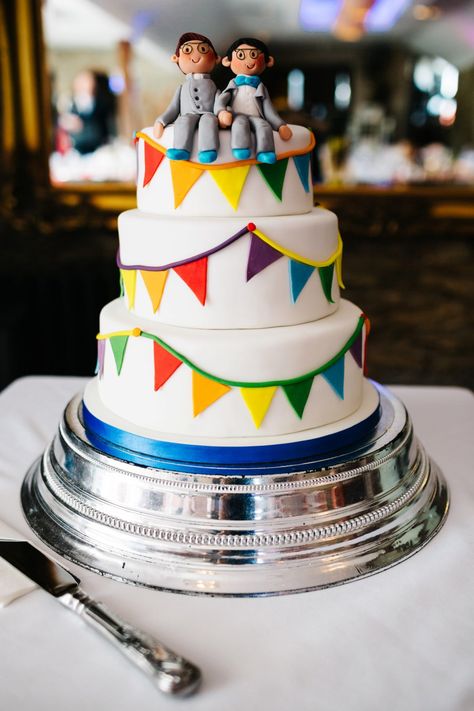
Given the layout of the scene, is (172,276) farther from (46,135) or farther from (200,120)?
(46,135)

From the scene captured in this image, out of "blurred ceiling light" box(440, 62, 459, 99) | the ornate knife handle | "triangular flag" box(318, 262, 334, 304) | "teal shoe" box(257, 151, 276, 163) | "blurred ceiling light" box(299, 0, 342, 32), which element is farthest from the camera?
"blurred ceiling light" box(440, 62, 459, 99)

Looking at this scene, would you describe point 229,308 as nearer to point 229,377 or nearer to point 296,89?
point 229,377

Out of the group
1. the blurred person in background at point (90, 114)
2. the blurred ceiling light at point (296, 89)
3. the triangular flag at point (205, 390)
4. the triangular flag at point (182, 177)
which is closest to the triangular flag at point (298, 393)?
the triangular flag at point (205, 390)

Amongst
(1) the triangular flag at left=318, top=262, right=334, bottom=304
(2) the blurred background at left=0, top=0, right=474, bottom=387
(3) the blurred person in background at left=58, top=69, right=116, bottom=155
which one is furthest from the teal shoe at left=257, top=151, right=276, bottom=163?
(3) the blurred person in background at left=58, top=69, right=116, bottom=155

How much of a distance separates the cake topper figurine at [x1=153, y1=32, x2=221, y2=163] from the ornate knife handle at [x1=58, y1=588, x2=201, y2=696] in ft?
2.25

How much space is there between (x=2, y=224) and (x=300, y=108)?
1.80 meters

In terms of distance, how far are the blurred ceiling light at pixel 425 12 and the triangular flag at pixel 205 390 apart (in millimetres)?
3210

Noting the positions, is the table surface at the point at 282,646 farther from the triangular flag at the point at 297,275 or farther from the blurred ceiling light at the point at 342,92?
the blurred ceiling light at the point at 342,92

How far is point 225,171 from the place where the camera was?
1.10m

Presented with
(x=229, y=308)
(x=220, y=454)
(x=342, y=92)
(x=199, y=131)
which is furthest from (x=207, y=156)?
(x=342, y=92)

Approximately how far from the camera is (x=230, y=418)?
1119 millimetres

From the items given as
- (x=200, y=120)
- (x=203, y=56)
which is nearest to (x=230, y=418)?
(x=200, y=120)

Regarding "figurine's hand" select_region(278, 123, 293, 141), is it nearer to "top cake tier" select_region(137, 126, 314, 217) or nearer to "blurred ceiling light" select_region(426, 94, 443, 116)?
"top cake tier" select_region(137, 126, 314, 217)

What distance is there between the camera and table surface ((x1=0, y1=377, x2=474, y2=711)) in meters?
0.76
